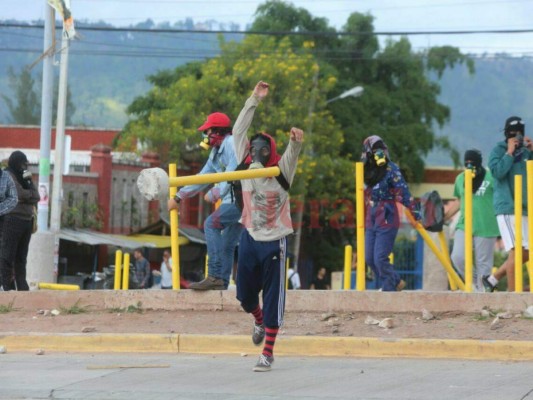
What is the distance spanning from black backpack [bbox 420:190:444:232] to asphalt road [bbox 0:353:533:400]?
3655 mm

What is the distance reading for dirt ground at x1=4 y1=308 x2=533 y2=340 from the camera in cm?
1100

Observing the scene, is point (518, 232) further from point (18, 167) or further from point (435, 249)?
point (18, 167)

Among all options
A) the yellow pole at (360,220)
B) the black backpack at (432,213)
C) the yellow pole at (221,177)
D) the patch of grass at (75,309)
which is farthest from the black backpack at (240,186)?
the black backpack at (432,213)

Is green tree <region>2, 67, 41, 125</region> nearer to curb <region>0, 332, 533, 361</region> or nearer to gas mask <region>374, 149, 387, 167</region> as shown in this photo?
gas mask <region>374, 149, 387, 167</region>

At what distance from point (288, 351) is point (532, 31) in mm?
22789

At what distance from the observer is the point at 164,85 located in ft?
175

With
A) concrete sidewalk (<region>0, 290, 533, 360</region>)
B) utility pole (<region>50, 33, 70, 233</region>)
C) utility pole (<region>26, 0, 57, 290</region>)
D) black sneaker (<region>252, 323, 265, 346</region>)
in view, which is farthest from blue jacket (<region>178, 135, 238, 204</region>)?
utility pole (<region>50, 33, 70, 233</region>)

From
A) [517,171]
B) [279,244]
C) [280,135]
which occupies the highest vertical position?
[280,135]

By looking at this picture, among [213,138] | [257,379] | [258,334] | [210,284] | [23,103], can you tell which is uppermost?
[23,103]

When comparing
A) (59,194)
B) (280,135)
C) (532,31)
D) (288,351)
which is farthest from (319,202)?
(288,351)

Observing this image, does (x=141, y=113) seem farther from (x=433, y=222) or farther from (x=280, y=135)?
(x=433, y=222)

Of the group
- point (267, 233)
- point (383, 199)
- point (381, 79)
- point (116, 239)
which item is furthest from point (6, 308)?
point (381, 79)

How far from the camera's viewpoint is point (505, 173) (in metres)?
12.7

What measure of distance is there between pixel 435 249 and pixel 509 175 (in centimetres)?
112
